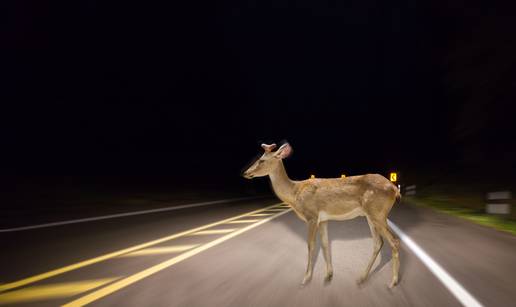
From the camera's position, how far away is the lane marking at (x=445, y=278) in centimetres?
481

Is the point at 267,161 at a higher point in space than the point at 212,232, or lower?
higher

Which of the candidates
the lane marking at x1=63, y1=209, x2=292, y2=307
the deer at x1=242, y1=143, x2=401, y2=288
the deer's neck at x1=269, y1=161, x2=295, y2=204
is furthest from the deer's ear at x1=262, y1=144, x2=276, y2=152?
the lane marking at x1=63, y1=209, x2=292, y2=307

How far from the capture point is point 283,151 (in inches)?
231

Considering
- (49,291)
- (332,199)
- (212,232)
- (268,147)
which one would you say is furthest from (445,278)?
(212,232)

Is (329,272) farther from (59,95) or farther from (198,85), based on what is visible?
(198,85)

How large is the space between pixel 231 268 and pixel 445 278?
3.05m

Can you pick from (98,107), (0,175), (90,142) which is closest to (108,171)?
(90,142)

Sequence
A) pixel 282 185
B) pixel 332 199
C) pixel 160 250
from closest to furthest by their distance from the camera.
A: pixel 332 199, pixel 282 185, pixel 160 250

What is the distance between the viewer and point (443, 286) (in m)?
5.45

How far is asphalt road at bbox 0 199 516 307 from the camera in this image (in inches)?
193

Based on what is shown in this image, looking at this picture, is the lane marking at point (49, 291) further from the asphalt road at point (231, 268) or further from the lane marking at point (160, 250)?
the lane marking at point (160, 250)

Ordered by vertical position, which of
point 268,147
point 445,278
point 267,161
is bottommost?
point 445,278

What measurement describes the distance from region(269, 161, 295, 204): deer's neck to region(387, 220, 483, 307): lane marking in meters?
2.31

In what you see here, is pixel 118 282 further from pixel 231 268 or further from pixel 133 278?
pixel 231 268
